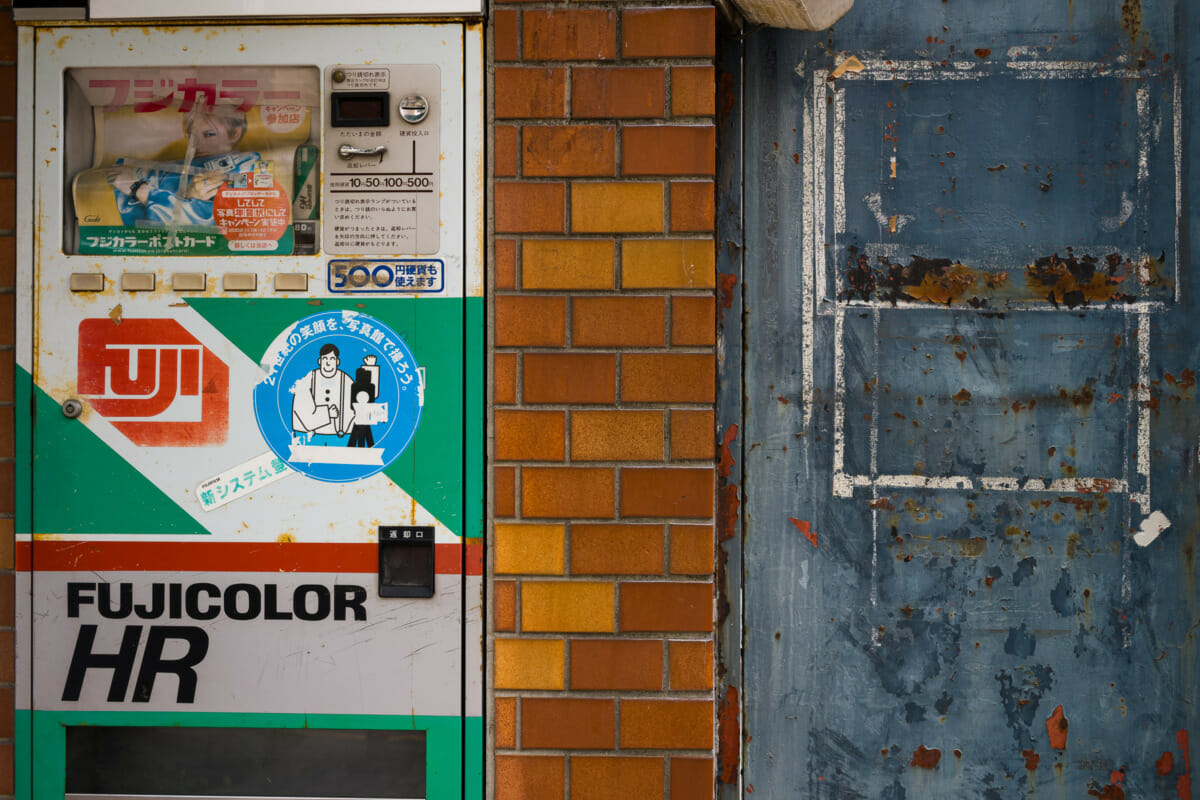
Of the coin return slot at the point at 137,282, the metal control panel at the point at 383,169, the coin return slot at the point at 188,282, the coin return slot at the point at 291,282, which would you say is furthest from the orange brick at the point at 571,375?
the coin return slot at the point at 137,282

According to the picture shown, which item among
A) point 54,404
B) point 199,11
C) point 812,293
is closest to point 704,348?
point 812,293

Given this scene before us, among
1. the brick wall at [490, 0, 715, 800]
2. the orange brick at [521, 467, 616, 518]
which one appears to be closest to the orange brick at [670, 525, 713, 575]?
the brick wall at [490, 0, 715, 800]

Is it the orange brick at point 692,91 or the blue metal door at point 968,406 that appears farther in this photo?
the blue metal door at point 968,406

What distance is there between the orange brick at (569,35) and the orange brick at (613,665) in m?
1.26

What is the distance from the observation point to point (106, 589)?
1.64 m

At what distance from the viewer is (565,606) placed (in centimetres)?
166

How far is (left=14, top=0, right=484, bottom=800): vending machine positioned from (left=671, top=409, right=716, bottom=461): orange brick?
1.38 feet

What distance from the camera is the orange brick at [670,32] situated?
1.63 meters

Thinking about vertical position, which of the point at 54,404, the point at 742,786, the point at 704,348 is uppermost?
the point at 704,348

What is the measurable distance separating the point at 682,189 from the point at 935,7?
2.49ft

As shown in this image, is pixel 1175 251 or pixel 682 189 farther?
pixel 1175 251

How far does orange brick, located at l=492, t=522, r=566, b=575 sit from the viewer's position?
1.65 meters

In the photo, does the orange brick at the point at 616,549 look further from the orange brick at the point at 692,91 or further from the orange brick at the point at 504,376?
the orange brick at the point at 692,91

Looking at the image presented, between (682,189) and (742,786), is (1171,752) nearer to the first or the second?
(742,786)
